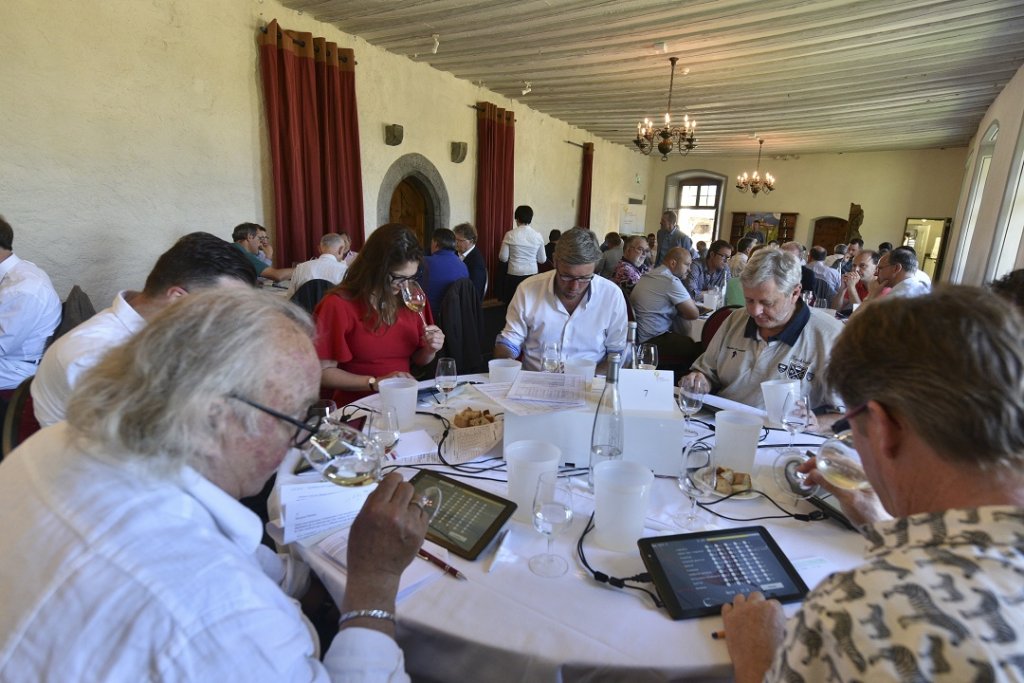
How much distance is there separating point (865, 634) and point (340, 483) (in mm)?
1080

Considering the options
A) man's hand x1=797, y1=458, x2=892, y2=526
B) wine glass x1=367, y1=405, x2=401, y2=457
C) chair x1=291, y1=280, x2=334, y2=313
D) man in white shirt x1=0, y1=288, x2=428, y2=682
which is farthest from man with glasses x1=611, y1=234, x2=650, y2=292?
man in white shirt x1=0, y1=288, x2=428, y2=682

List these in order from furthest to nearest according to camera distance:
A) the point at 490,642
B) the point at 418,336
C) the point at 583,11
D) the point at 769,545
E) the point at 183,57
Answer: the point at 583,11
the point at 183,57
the point at 418,336
the point at 769,545
the point at 490,642

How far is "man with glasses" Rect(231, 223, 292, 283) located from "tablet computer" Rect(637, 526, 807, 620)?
428 cm

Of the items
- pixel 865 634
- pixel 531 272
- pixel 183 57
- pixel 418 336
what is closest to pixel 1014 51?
pixel 531 272

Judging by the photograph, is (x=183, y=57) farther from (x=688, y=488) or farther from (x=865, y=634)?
(x=865, y=634)

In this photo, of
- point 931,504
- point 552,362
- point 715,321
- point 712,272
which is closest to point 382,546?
point 931,504

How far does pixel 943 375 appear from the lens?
0.70m

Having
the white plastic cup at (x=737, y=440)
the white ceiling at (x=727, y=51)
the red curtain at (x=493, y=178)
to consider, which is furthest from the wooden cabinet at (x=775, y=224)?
the white plastic cup at (x=737, y=440)

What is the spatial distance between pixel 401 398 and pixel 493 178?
670 centimetres

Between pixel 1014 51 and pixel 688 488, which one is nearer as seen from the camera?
pixel 688 488

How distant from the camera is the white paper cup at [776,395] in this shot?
1738 mm

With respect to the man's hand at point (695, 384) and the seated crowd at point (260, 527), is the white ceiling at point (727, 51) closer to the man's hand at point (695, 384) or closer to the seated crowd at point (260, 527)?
the man's hand at point (695, 384)

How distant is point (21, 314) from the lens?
2686mm

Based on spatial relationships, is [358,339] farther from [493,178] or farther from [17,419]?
[493,178]
